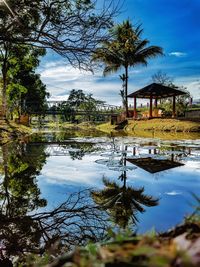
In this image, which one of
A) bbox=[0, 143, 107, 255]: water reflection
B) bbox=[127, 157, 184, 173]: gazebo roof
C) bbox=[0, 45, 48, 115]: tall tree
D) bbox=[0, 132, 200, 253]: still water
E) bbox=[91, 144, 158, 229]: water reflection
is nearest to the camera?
bbox=[0, 143, 107, 255]: water reflection

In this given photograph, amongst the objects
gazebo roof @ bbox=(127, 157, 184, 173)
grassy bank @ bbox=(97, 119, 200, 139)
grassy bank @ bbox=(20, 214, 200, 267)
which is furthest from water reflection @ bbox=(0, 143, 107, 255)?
grassy bank @ bbox=(97, 119, 200, 139)

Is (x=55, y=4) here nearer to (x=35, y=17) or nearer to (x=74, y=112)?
(x=35, y=17)

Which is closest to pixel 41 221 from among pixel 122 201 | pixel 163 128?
pixel 122 201

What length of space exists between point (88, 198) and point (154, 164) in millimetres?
3295

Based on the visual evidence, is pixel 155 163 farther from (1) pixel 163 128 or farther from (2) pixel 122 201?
(1) pixel 163 128

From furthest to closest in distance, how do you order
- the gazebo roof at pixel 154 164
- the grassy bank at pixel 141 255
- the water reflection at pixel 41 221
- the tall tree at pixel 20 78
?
1. the tall tree at pixel 20 78
2. the gazebo roof at pixel 154 164
3. the water reflection at pixel 41 221
4. the grassy bank at pixel 141 255

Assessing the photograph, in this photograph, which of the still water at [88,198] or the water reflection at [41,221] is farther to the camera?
the still water at [88,198]

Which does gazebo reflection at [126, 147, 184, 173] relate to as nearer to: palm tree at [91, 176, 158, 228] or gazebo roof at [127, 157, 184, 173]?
gazebo roof at [127, 157, 184, 173]

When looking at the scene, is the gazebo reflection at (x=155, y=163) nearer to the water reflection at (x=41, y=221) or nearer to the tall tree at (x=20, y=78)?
the water reflection at (x=41, y=221)

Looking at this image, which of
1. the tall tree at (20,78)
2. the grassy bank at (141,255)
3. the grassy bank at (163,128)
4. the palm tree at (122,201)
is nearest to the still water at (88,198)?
the palm tree at (122,201)

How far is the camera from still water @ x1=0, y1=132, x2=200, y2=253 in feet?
9.85

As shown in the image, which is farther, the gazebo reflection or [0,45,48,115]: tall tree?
[0,45,48,115]: tall tree

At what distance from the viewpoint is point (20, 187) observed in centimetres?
499

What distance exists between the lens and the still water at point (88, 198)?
3003 millimetres
